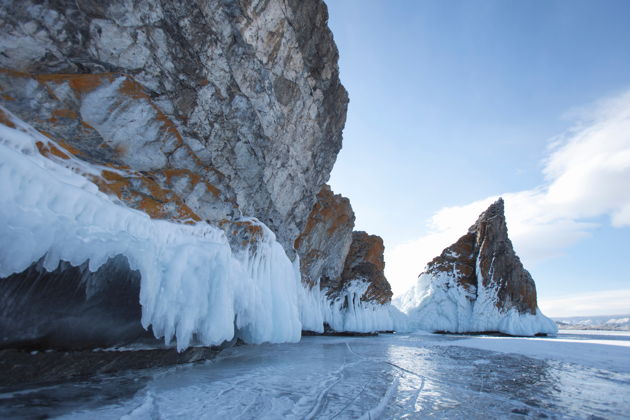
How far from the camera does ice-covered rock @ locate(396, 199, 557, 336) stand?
137 ft

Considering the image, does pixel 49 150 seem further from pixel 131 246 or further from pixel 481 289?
pixel 481 289

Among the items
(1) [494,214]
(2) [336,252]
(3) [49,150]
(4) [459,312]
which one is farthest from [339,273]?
(3) [49,150]

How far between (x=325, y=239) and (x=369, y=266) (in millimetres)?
9880

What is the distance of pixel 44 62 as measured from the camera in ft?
25.2

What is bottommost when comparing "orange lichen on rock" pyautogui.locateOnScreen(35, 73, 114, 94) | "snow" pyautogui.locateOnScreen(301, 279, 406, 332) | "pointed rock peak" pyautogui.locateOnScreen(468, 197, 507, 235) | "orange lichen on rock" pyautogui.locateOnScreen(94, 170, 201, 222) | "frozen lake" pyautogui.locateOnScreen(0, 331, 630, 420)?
"frozen lake" pyautogui.locateOnScreen(0, 331, 630, 420)

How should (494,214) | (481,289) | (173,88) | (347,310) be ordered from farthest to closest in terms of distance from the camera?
1. (494,214)
2. (481,289)
3. (347,310)
4. (173,88)

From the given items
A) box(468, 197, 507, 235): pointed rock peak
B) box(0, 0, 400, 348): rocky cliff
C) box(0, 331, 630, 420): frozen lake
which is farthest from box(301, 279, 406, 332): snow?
box(468, 197, 507, 235): pointed rock peak

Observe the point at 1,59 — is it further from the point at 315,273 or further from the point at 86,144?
the point at 315,273

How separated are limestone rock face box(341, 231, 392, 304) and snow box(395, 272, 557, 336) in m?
9.76

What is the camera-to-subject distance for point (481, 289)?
43219mm

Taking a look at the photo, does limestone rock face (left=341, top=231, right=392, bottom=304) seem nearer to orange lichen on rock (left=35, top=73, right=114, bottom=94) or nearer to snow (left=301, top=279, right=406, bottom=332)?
snow (left=301, top=279, right=406, bottom=332)

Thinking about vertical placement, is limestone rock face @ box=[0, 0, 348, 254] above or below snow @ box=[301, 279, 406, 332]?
above

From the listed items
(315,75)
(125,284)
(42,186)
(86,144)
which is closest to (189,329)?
(125,284)

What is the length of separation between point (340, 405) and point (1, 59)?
31.5 ft
